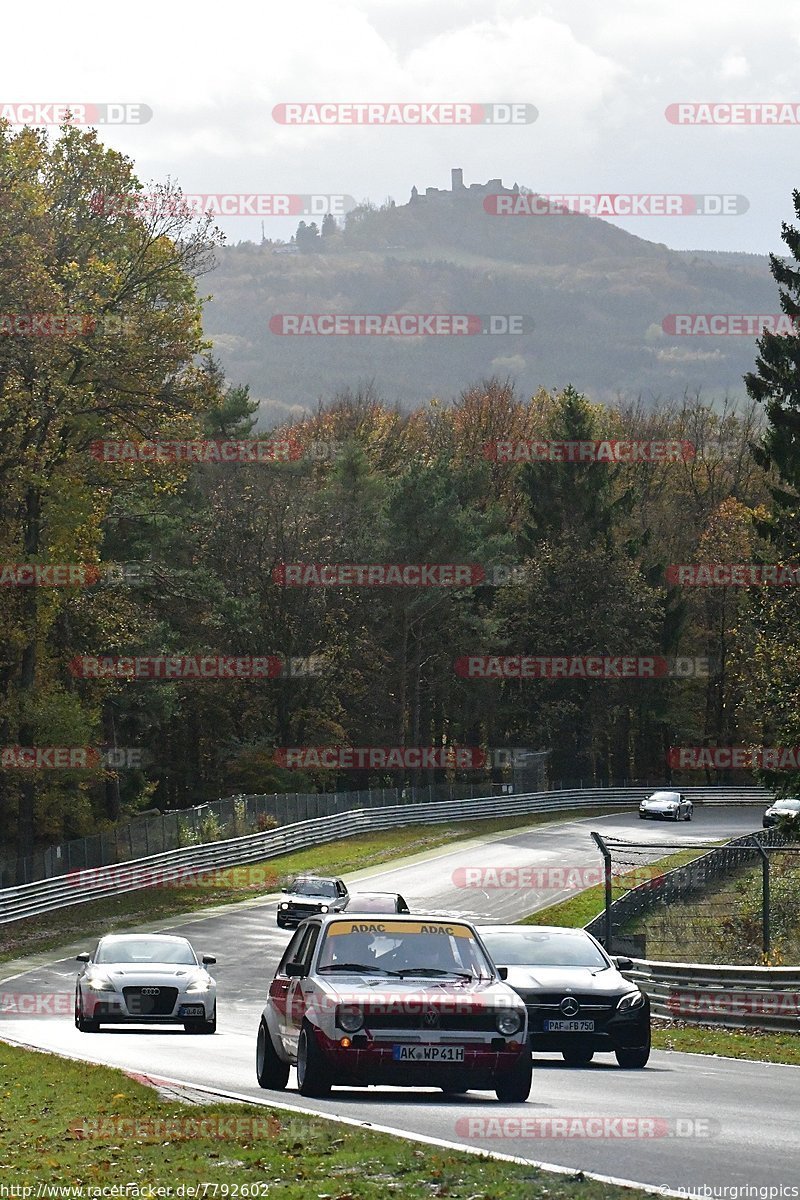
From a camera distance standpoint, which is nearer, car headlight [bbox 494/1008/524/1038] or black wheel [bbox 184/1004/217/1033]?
car headlight [bbox 494/1008/524/1038]

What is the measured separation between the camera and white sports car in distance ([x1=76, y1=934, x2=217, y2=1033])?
21812 millimetres

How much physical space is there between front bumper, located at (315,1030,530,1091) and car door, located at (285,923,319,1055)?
50cm

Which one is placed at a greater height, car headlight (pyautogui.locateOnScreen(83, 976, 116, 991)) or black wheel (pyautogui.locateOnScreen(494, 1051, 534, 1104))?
black wheel (pyautogui.locateOnScreen(494, 1051, 534, 1104))

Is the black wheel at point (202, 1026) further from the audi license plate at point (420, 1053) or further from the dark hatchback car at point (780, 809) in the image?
the dark hatchback car at point (780, 809)

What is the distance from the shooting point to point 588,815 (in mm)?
76062

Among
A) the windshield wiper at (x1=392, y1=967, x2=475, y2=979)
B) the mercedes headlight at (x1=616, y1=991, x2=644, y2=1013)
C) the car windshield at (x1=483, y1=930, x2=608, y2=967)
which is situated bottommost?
the mercedes headlight at (x1=616, y1=991, x2=644, y2=1013)

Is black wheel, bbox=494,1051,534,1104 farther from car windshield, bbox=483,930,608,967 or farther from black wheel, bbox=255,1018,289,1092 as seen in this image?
car windshield, bbox=483,930,608,967

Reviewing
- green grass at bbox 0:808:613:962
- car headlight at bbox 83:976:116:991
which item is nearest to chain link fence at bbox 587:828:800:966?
car headlight at bbox 83:976:116:991

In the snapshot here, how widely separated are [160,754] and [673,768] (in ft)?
98.1

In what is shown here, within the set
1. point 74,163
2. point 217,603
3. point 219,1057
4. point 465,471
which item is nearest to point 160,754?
point 217,603

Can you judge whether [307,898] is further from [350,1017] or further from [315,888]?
[350,1017]

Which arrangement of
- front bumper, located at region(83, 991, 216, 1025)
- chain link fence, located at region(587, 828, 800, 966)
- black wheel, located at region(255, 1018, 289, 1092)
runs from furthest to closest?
chain link fence, located at region(587, 828, 800, 966) < front bumper, located at region(83, 991, 216, 1025) < black wheel, located at region(255, 1018, 289, 1092)

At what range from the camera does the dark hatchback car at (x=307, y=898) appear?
1654 inches

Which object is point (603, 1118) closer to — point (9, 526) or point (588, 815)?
point (9, 526)
